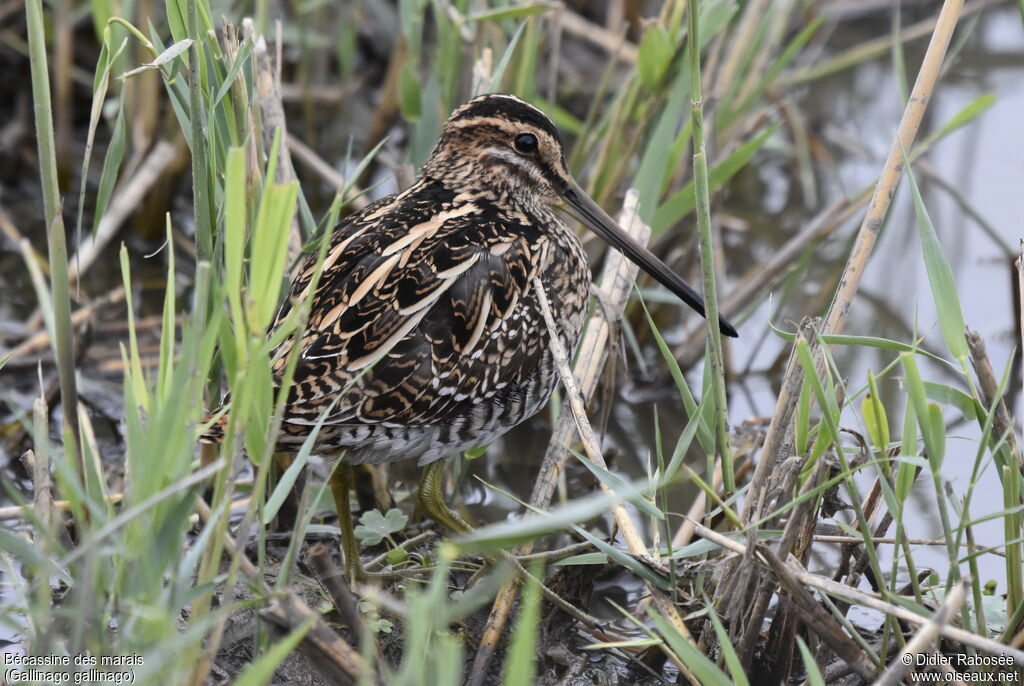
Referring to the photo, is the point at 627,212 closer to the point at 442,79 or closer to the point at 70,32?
the point at 442,79

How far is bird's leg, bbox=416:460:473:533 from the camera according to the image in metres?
2.95

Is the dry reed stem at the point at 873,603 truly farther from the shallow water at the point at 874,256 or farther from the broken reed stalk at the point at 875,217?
the shallow water at the point at 874,256

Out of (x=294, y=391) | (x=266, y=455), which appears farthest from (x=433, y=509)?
(x=266, y=455)

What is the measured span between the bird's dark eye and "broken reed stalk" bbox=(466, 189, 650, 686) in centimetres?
31

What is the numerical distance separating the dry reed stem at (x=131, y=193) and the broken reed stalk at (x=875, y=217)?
99.3 inches

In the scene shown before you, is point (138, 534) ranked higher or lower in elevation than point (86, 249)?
higher

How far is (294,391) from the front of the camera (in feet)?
8.30

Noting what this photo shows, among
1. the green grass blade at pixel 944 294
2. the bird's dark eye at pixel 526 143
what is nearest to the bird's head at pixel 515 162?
the bird's dark eye at pixel 526 143

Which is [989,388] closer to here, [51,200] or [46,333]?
[51,200]

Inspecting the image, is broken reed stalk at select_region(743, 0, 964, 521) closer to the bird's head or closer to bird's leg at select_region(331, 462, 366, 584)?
the bird's head

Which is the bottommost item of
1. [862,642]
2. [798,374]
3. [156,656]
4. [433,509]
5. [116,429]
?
[116,429]

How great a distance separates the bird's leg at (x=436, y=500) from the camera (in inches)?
116

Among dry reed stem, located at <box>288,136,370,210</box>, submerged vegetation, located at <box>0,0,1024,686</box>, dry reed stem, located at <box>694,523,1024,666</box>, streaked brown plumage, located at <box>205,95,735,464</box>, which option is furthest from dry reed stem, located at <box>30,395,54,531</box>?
dry reed stem, located at <box>288,136,370,210</box>

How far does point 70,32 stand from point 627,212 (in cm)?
241
